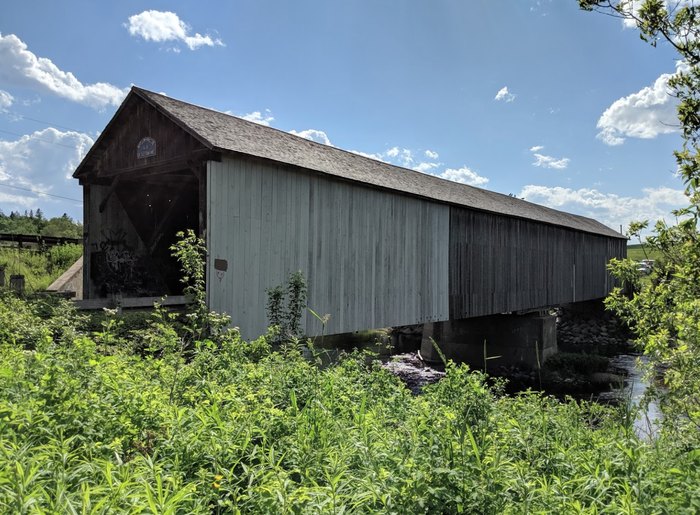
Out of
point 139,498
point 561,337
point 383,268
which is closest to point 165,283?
point 383,268

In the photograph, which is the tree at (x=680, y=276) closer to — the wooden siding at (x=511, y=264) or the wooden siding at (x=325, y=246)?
the wooden siding at (x=325, y=246)

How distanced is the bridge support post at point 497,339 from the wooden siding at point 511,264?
1.01 m

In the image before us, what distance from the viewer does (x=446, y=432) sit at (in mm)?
2359

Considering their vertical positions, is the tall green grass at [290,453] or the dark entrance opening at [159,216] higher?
the dark entrance opening at [159,216]

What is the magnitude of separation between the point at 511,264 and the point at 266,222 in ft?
32.5

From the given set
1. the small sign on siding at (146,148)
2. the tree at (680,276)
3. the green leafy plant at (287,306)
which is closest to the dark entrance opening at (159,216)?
the small sign on siding at (146,148)

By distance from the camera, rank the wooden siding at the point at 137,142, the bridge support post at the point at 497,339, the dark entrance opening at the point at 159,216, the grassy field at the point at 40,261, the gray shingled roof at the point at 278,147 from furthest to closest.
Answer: the bridge support post at the point at 497,339 < the grassy field at the point at 40,261 < the dark entrance opening at the point at 159,216 < the wooden siding at the point at 137,142 < the gray shingled roof at the point at 278,147

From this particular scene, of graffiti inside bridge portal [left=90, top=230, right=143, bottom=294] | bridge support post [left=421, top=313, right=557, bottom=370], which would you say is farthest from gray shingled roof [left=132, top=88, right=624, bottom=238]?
bridge support post [left=421, top=313, right=557, bottom=370]

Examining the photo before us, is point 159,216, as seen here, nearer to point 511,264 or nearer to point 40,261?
point 40,261

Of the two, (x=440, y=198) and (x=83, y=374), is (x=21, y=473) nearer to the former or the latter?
(x=83, y=374)

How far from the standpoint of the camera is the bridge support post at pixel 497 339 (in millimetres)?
17031

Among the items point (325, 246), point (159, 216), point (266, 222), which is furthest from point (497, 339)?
point (159, 216)

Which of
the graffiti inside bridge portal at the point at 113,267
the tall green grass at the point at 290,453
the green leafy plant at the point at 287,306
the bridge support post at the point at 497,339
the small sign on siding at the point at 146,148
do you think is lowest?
the bridge support post at the point at 497,339

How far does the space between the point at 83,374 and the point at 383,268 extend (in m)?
7.43
